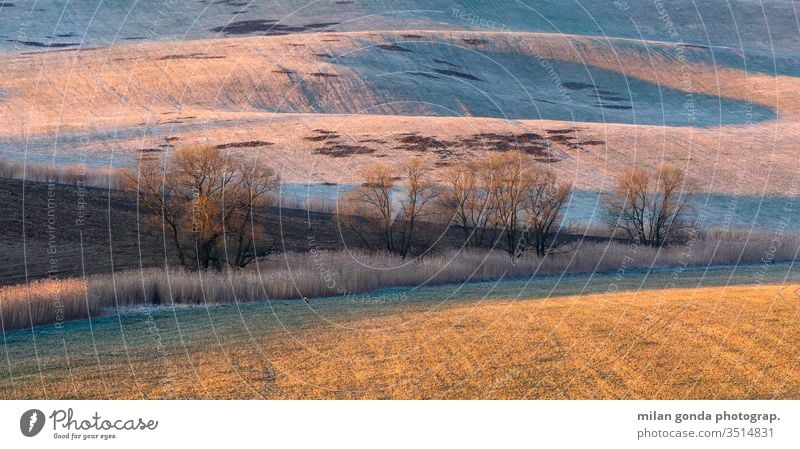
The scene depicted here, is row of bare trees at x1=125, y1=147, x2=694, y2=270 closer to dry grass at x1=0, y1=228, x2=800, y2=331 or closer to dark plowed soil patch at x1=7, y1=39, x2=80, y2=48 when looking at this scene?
dry grass at x1=0, y1=228, x2=800, y2=331

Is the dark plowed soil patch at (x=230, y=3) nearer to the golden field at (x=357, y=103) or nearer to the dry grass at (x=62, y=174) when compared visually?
the golden field at (x=357, y=103)

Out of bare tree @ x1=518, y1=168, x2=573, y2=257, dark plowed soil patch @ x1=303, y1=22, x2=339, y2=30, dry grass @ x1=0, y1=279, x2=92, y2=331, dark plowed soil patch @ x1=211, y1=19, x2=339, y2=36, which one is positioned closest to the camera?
dry grass @ x1=0, y1=279, x2=92, y2=331

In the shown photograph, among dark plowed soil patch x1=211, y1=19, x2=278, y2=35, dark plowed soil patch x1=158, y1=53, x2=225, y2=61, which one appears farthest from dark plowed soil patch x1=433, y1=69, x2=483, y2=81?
dark plowed soil patch x1=211, y1=19, x2=278, y2=35

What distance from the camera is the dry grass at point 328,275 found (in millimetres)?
23375

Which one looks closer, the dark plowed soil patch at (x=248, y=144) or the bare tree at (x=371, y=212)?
the bare tree at (x=371, y=212)

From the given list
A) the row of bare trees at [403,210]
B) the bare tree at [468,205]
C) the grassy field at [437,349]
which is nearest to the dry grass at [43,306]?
the grassy field at [437,349]

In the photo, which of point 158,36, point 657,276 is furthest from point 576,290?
point 158,36

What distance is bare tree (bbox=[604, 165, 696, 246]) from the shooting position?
3869 cm

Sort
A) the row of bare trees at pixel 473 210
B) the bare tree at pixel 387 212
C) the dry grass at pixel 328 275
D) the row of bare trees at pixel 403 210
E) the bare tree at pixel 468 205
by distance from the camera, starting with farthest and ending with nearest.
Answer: the bare tree at pixel 468 205
the row of bare trees at pixel 473 210
the bare tree at pixel 387 212
the row of bare trees at pixel 403 210
the dry grass at pixel 328 275

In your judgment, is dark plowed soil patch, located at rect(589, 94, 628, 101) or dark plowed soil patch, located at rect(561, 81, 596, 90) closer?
dark plowed soil patch, located at rect(589, 94, 628, 101)

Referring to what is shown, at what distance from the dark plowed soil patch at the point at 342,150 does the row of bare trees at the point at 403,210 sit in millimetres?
12726

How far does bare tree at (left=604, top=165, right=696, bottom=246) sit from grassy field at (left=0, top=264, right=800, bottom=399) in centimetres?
1410

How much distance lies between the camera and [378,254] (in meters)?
33.3

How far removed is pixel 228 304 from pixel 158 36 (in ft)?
288
